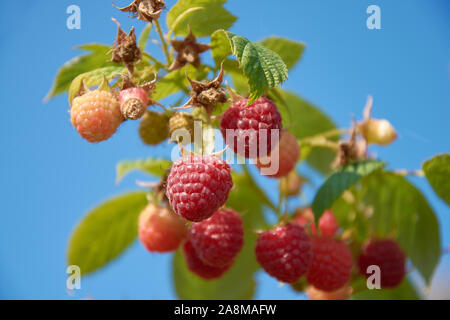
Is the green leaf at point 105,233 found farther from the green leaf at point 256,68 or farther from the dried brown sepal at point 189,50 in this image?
the green leaf at point 256,68

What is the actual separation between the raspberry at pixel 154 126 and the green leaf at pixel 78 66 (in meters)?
0.30

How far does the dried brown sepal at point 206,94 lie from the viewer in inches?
58.4

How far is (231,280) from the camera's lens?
2553 millimetres

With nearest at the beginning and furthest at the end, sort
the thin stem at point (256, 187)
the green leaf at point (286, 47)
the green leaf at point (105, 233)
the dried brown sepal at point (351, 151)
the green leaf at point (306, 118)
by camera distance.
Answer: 1. the green leaf at point (286, 47)
2. the dried brown sepal at point (351, 151)
3. the thin stem at point (256, 187)
4. the green leaf at point (105, 233)
5. the green leaf at point (306, 118)

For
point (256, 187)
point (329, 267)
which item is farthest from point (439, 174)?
point (256, 187)

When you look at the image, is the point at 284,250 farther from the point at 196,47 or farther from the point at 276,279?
the point at 196,47

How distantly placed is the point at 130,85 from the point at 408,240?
4.72ft

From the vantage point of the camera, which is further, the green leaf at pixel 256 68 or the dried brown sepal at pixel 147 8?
the dried brown sepal at pixel 147 8

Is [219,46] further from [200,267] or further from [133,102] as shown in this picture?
[200,267]

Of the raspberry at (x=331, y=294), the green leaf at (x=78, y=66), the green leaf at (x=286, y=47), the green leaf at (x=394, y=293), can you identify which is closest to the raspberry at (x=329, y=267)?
the raspberry at (x=331, y=294)

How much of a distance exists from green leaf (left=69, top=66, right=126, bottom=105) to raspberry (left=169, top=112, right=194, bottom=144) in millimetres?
219

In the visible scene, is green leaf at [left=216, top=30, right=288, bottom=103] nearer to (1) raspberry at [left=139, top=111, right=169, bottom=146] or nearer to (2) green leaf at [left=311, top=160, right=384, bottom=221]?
(1) raspberry at [left=139, top=111, right=169, bottom=146]

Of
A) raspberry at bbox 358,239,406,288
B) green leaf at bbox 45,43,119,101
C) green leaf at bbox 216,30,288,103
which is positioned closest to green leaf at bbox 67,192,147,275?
green leaf at bbox 45,43,119,101
